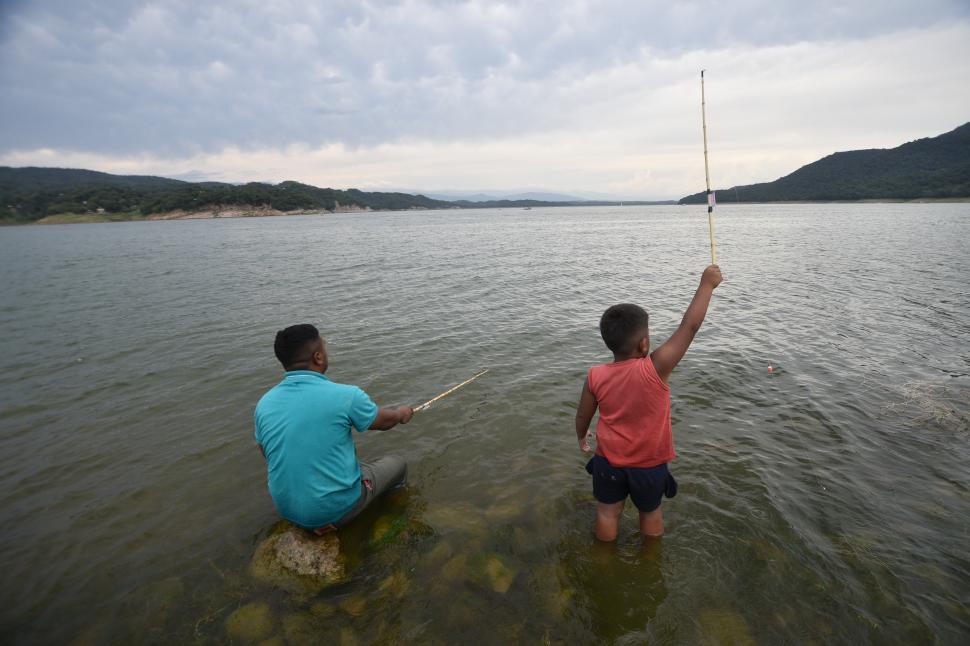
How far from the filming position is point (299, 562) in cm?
478

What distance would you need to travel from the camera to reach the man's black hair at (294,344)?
14.4ft

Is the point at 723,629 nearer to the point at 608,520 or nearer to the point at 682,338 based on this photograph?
the point at 608,520

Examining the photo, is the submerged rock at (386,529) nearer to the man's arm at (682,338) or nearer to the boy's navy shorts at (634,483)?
the boy's navy shorts at (634,483)

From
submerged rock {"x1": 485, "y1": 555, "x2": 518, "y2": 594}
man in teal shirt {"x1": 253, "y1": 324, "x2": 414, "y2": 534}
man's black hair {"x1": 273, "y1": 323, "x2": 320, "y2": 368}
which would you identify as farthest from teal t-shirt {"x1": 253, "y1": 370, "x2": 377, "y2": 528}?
submerged rock {"x1": 485, "y1": 555, "x2": 518, "y2": 594}

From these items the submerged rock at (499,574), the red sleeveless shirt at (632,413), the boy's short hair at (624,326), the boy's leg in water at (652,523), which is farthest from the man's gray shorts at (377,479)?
the boy's short hair at (624,326)

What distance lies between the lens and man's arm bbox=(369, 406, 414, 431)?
4767 mm

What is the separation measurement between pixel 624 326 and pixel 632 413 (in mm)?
883

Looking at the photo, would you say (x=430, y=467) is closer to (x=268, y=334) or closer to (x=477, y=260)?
(x=268, y=334)

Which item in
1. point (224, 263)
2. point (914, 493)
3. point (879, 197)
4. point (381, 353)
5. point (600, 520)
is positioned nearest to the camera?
point (600, 520)

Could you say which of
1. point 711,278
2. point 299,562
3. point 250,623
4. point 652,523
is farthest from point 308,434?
point 711,278

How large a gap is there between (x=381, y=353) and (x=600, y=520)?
8.75m

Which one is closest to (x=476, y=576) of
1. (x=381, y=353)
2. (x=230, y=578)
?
(x=230, y=578)

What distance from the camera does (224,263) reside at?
34094mm

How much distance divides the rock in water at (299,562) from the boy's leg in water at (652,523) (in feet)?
11.4
